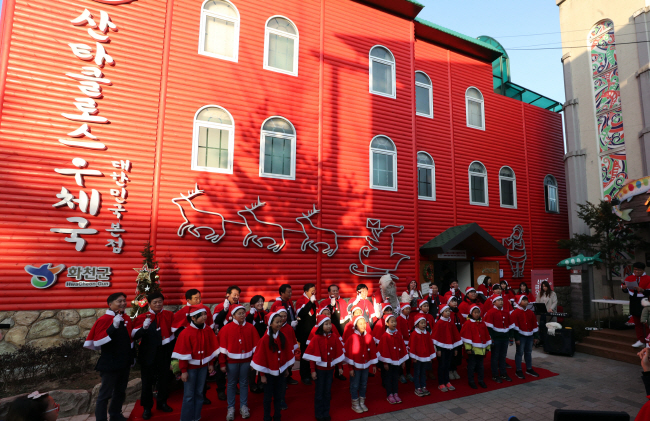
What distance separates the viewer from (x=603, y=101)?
14398 mm

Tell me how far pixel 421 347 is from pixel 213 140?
7.87 metres

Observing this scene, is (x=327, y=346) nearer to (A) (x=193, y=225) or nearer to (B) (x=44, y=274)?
(A) (x=193, y=225)

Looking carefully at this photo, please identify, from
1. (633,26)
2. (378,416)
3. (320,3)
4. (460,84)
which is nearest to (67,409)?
(378,416)

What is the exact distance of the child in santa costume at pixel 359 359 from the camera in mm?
6242

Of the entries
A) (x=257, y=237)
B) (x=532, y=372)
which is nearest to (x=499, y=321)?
(x=532, y=372)

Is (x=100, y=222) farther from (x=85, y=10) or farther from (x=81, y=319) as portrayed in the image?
(x=85, y=10)

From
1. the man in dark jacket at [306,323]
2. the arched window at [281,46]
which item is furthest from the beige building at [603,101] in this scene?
the arched window at [281,46]

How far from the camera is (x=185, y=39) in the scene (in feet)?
33.1

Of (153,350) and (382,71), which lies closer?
(153,350)

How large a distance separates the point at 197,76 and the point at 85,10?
302cm

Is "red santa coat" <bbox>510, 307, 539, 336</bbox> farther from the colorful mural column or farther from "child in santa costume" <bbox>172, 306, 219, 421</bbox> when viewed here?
the colorful mural column

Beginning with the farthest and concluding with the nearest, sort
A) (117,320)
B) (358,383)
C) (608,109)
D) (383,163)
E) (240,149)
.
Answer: (608,109) < (383,163) < (240,149) < (358,383) < (117,320)

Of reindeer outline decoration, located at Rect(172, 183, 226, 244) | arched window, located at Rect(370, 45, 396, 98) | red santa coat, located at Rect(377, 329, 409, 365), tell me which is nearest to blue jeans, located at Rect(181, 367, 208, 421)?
red santa coat, located at Rect(377, 329, 409, 365)

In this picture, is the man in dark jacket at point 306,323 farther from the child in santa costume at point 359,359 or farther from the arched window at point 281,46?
the arched window at point 281,46
